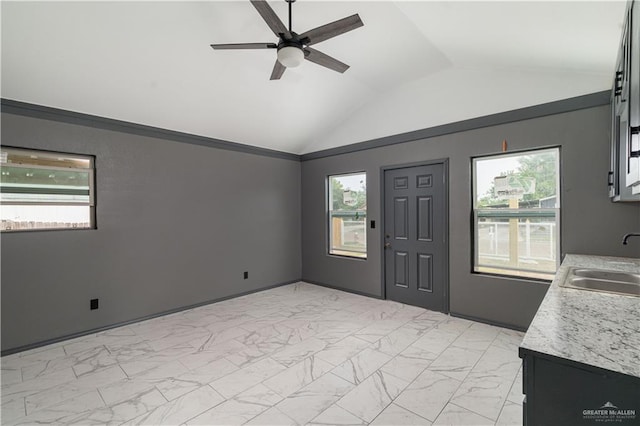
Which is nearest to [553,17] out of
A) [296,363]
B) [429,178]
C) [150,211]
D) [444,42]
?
[444,42]

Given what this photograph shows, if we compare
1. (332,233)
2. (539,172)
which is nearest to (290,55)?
(539,172)

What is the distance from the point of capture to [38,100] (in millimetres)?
3145

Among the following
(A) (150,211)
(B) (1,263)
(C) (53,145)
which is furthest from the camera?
(A) (150,211)

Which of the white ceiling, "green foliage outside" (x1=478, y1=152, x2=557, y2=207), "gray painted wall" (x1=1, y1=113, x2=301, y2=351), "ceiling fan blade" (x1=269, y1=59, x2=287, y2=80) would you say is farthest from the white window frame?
"ceiling fan blade" (x1=269, y1=59, x2=287, y2=80)

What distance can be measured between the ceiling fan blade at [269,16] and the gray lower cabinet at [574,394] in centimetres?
241

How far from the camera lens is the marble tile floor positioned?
2.14 metres

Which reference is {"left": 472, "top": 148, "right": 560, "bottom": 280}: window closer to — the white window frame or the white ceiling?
the white ceiling

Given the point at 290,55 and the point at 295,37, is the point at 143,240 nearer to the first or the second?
the point at 290,55

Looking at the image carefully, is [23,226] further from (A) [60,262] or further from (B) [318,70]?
(B) [318,70]

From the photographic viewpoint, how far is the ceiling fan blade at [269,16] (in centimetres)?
203

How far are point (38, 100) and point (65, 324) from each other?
2433mm

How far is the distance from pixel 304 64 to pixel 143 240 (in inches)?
121

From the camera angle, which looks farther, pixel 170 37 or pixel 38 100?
pixel 38 100

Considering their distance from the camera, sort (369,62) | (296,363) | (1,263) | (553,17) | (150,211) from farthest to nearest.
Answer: (150,211), (369,62), (1,263), (296,363), (553,17)
